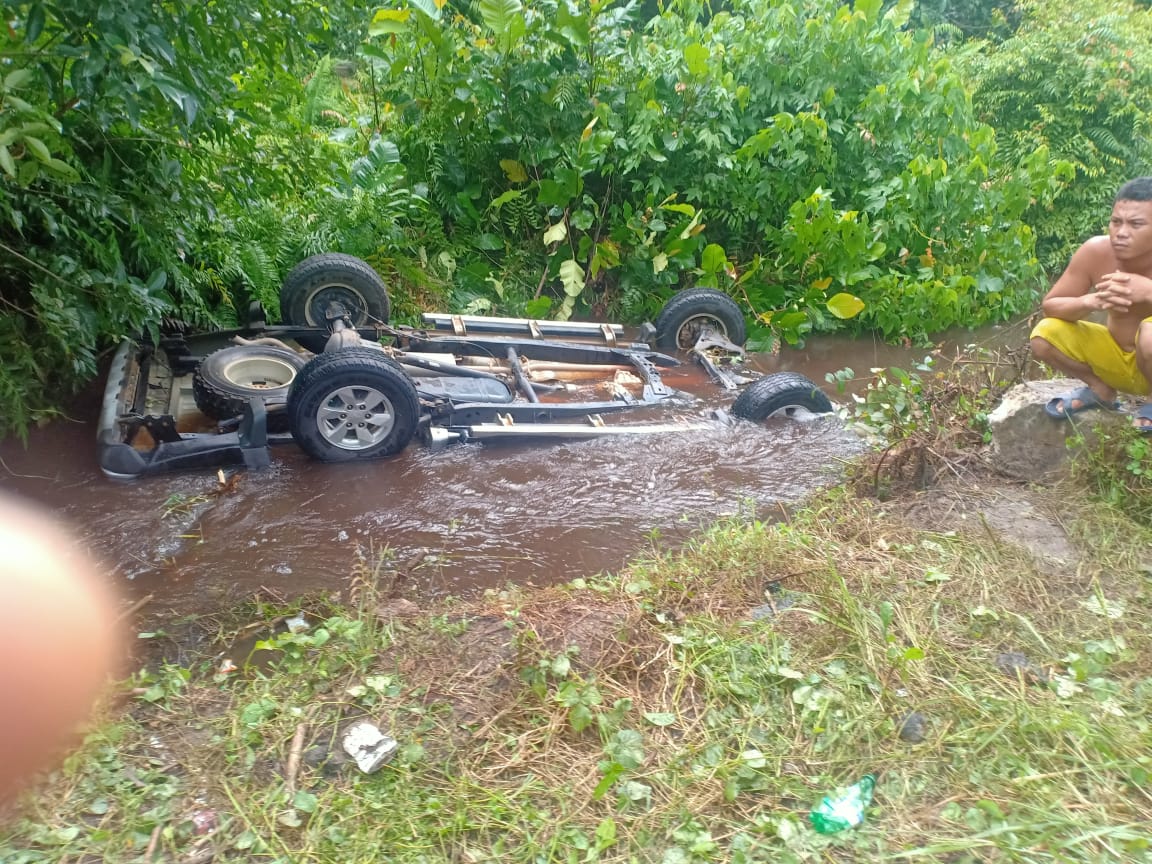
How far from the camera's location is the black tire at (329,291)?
650 cm

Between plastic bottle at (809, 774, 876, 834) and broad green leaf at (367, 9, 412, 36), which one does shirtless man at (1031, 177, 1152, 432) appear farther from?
broad green leaf at (367, 9, 412, 36)

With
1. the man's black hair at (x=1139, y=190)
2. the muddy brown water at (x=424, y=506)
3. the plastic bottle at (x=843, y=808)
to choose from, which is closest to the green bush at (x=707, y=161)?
the muddy brown water at (x=424, y=506)

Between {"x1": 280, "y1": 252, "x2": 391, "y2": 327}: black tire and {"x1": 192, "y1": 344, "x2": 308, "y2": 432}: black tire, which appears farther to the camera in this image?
{"x1": 280, "y1": 252, "x2": 391, "y2": 327}: black tire

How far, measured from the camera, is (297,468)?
17.4 feet

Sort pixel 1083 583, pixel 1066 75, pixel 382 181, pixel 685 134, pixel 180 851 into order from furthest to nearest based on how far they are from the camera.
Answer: pixel 1066 75
pixel 685 134
pixel 382 181
pixel 1083 583
pixel 180 851

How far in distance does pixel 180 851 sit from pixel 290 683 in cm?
76

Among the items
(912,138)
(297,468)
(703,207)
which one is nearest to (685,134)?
(703,207)

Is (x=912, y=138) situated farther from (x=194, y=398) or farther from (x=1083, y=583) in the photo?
(x=194, y=398)

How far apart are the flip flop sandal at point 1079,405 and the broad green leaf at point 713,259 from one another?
4815 mm

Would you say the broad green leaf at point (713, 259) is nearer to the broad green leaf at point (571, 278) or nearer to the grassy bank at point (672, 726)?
the broad green leaf at point (571, 278)

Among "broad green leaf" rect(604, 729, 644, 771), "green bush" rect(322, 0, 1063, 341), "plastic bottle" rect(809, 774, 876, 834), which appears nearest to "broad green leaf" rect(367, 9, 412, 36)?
"green bush" rect(322, 0, 1063, 341)

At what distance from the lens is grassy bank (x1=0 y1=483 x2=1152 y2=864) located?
232cm

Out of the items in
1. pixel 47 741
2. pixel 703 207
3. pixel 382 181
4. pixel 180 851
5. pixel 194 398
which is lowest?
pixel 180 851

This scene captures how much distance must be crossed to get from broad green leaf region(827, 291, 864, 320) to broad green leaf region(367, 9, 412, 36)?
17.6 feet
